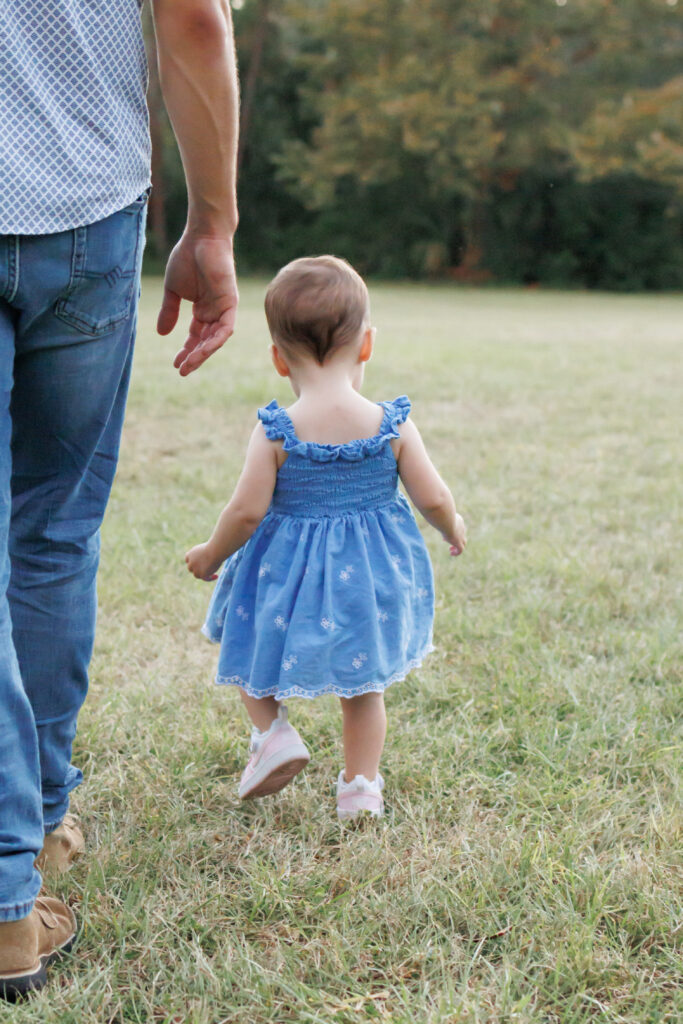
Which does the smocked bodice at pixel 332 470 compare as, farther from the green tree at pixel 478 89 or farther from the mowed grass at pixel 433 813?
the green tree at pixel 478 89

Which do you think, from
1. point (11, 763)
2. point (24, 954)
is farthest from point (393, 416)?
point (24, 954)

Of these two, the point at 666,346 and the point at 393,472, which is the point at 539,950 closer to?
the point at 393,472

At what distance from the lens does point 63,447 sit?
1515 millimetres

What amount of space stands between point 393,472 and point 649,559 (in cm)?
184

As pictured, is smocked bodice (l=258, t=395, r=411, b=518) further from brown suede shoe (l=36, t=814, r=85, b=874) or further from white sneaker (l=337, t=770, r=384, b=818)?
brown suede shoe (l=36, t=814, r=85, b=874)

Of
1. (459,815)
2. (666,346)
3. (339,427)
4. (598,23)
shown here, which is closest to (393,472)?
(339,427)

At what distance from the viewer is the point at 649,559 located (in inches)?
136

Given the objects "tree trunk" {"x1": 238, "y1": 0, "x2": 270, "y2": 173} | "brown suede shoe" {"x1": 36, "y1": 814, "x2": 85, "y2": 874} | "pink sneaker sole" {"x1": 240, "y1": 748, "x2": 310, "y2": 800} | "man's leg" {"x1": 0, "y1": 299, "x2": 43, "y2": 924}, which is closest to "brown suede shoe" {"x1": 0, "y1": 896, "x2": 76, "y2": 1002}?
"man's leg" {"x1": 0, "y1": 299, "x2": 43, "y2": 924}

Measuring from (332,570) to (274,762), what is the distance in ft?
1.18

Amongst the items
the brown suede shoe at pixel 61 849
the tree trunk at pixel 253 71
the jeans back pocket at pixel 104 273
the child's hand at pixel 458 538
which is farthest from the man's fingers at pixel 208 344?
the tree trunk at pixel 253 71

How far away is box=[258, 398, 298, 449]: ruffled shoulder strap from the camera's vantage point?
1805 millimetres

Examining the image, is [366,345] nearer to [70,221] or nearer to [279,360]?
[279,360]

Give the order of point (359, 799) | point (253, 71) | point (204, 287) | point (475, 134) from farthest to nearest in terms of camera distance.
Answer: point (253, 71), point (475, 134), point (359, 799), point (204, 287)

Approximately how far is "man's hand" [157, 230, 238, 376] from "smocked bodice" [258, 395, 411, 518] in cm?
18
